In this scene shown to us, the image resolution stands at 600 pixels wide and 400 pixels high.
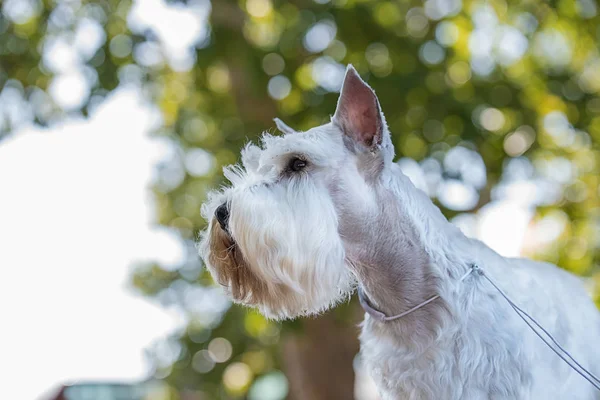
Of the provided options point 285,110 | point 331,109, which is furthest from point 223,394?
point 331,109

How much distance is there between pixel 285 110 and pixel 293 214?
449 cm

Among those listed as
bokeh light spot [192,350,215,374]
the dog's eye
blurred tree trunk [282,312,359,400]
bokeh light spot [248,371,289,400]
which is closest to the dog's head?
the dog's eye

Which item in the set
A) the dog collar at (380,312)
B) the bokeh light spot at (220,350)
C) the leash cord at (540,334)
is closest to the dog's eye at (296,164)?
the dog collar at (380,312)

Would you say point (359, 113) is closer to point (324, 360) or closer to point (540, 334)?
point (540, 334)

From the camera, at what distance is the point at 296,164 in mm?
3221

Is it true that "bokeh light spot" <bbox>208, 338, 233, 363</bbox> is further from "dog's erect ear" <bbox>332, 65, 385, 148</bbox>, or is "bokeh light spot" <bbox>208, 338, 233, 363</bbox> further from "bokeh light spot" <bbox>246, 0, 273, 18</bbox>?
"dog's erect ear" <bbox>332, 65, 385, 148</bbox>

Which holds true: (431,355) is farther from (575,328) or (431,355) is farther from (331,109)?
(331,109)

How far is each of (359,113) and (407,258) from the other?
612 mm

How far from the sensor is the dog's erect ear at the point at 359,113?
123 inches

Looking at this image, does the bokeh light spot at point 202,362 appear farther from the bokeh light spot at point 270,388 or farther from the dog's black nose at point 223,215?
the dog's black nose at point 223,215

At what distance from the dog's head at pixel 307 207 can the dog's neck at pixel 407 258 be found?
0.05m

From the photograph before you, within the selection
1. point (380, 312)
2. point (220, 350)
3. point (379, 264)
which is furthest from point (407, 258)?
point (220, 350)

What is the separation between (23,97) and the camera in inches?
341

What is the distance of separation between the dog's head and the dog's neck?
53mm
